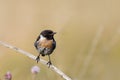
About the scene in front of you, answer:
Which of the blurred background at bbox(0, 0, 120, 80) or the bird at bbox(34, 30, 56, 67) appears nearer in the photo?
the bird at bbox(34, 30, 56, 67)

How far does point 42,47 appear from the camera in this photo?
4500mm

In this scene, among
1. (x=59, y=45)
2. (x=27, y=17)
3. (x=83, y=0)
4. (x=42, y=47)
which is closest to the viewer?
(x=42, y=47)

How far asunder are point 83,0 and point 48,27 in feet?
2.95

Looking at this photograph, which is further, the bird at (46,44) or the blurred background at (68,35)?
the blurred background at (68,35)

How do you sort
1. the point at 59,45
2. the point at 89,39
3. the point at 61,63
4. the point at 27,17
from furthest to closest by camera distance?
the point at 27,17
the point at 89,39
the point at 59,45
the point at 61,63

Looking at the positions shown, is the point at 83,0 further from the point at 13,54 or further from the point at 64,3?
the point at 13,54

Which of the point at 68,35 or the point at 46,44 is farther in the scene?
the point at 68,35

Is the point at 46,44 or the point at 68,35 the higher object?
the point at 46,44

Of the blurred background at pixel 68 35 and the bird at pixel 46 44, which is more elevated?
the bird at pixel 46 44

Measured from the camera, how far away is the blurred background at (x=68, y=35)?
5.71 meters

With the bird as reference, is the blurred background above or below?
below

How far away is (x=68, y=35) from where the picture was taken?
22.2ft

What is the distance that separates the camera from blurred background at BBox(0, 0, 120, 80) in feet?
18.7

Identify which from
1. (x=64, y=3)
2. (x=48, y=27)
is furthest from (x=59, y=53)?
(x=64, y=3)
